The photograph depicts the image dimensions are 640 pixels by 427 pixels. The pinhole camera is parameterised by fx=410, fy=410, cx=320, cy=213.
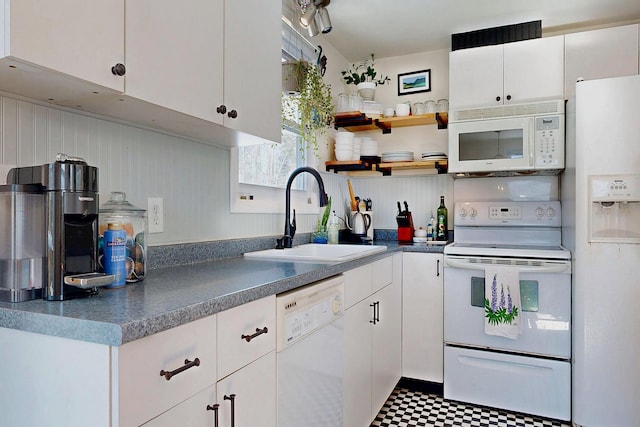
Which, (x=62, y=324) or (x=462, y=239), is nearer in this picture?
(x=62, y=324)

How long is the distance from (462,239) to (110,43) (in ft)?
8.43

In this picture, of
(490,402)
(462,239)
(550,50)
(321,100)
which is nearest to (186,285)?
(321,100)

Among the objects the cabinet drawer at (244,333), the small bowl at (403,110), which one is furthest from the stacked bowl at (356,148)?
the cabinet drawer at (244,333)

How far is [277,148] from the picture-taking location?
2.47m

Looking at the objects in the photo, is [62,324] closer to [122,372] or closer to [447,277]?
[122,372]

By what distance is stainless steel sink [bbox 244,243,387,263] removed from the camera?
1.77 meters

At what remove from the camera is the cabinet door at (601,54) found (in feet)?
7.97

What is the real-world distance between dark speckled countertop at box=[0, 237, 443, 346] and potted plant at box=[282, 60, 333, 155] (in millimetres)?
1256

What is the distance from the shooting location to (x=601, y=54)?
247 centimetres

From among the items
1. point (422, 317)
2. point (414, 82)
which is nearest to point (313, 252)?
point (422, 317)

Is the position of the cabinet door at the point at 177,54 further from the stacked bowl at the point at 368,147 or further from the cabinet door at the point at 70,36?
the stacked bowl at the point at 368,147

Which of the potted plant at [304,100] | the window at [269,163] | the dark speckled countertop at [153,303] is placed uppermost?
the potted plant at [304,100]

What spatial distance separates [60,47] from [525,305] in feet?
7.96

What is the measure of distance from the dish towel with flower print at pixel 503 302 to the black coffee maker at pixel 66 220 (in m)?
2.06
